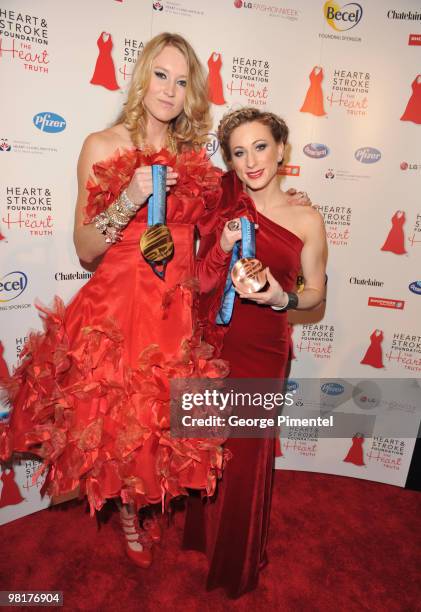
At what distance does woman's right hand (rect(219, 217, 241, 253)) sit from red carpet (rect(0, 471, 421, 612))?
1.82 meters

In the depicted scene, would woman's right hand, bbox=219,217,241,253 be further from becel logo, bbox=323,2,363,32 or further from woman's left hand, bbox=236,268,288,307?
becel logo, bbox=323,2,363,32

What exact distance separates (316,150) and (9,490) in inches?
119

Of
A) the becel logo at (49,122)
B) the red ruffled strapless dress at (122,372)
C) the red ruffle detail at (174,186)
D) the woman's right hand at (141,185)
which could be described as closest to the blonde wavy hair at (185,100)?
the red ruffle detail at (174,186)

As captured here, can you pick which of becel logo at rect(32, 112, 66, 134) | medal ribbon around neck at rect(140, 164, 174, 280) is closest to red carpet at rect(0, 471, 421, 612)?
medal ribbon around neck at rect(140, 164, 174, 280)

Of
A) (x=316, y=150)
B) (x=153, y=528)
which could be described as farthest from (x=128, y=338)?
(x=316, y=150)

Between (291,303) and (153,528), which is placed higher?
(291,303)

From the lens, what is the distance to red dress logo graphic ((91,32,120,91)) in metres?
2.37

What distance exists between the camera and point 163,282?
1.90 metres

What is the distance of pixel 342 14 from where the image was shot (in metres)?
2.69

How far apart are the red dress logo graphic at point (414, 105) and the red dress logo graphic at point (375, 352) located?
1464 mm

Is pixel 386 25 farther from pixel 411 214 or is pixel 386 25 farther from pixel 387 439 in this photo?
pixel 387 439

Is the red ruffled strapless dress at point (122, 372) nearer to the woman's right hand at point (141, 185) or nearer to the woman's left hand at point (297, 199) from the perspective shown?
the woman's right hand at point (141, 185)

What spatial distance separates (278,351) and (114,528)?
1.59 metres

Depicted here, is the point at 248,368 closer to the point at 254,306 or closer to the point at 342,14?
the point at 254,306
